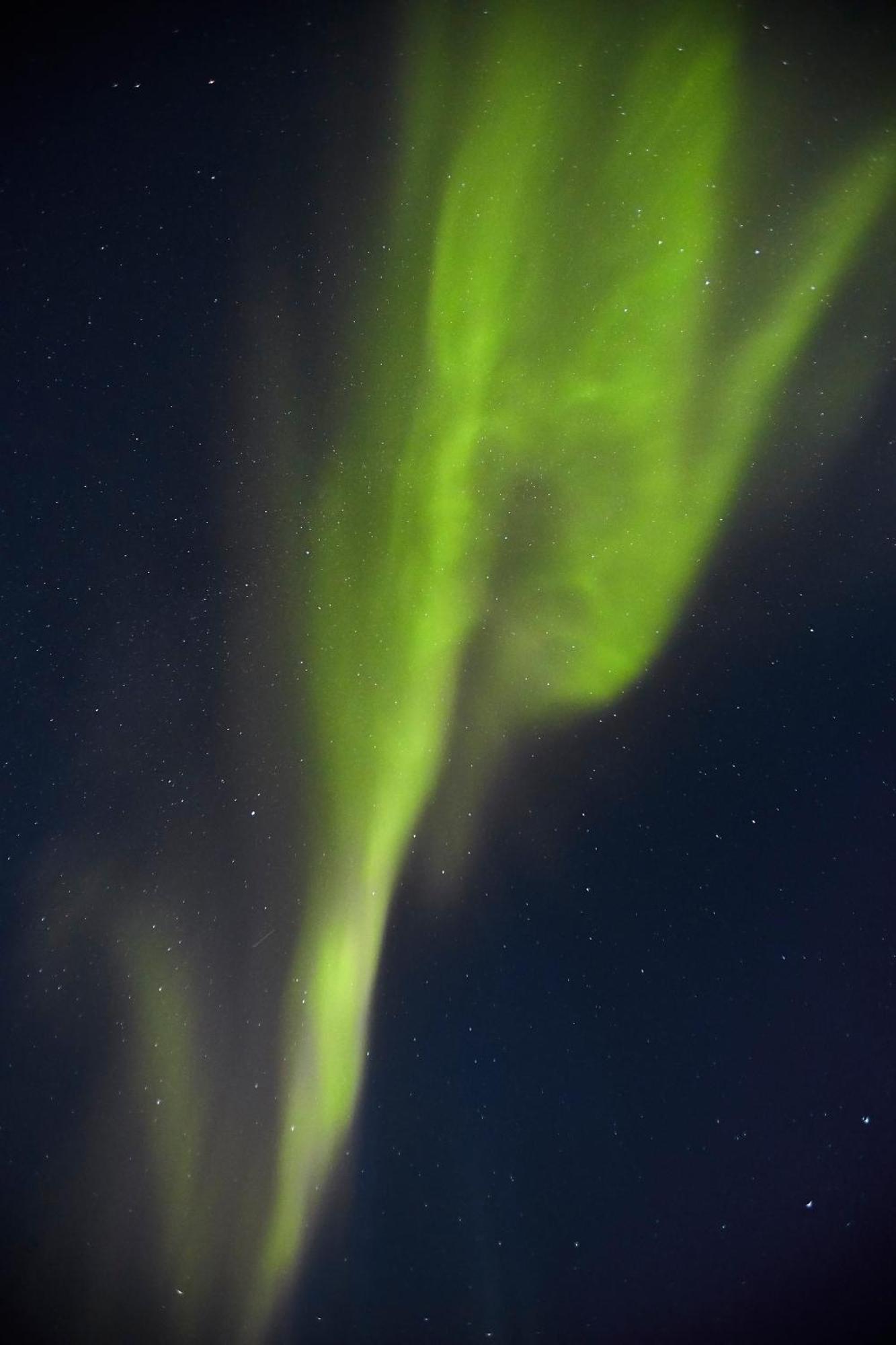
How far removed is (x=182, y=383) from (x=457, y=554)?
0.31 m

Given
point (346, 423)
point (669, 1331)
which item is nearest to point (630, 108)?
point (346, 423)

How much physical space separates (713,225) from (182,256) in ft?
1.62

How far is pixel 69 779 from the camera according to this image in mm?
867

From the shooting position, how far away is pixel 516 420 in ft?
2.93

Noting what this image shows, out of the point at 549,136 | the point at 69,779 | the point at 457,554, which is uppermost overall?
the point at 549,136

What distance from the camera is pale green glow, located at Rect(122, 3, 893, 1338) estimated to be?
812mm

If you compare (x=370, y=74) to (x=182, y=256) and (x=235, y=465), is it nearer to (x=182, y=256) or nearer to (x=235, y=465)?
(x=182, y=256)

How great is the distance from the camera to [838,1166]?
0.85m

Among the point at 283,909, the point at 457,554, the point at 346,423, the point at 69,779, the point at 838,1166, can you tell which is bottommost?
the point at 838,1166

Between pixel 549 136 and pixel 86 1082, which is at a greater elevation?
pixel 549 136

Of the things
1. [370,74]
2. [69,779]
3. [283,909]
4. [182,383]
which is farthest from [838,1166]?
[370,74]

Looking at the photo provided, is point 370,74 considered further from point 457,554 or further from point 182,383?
point 457,554

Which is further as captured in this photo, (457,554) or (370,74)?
(457,554)

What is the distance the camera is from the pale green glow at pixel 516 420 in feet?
2.66
